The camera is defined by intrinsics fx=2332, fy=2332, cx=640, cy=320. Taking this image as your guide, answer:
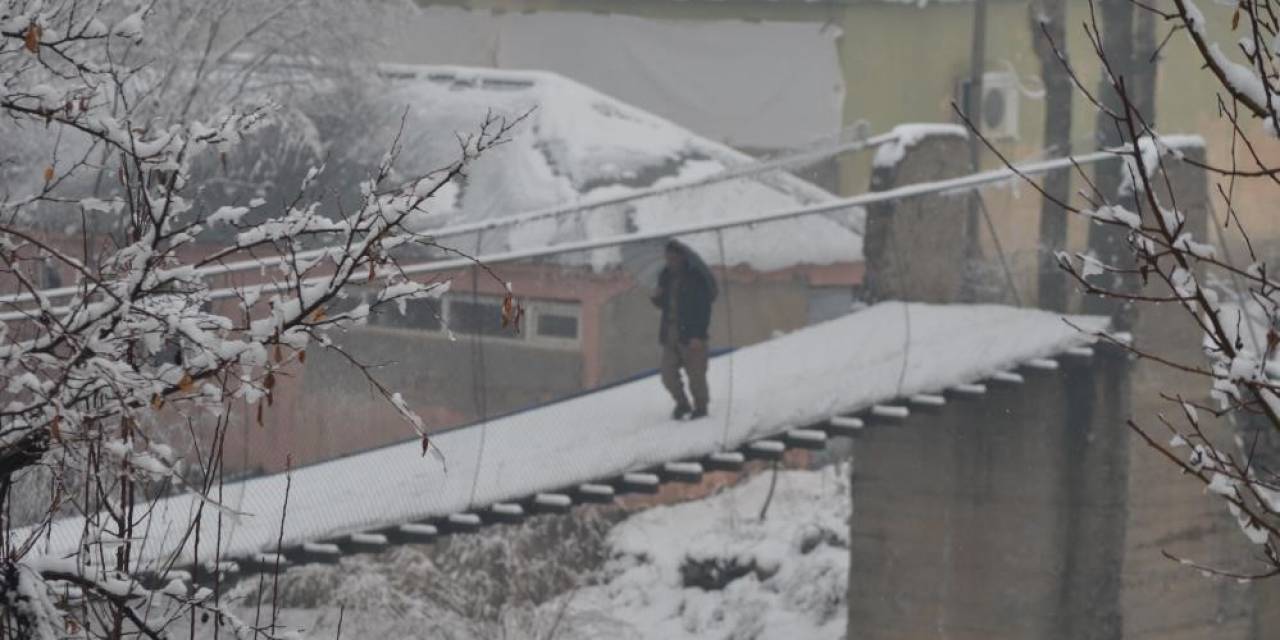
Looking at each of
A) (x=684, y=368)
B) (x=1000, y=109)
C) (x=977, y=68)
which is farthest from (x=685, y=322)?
(x=1000, y=109)

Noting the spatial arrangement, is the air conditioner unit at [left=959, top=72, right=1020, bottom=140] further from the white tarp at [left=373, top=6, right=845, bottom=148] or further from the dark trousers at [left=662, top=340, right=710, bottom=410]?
the dark trousers at [left=662, top=340, right=710, bottom=410]

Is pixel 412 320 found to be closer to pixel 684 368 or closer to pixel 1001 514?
pixel 684 368

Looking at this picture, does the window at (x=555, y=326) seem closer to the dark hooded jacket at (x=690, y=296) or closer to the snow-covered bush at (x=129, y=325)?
the dark hooded jacket at (x=690, y=296)

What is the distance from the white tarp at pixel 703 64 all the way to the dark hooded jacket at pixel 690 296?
19.1m

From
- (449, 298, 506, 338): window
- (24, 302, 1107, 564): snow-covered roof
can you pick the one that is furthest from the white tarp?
(449, 298, 506, 338): window

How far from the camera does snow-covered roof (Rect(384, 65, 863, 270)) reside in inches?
877

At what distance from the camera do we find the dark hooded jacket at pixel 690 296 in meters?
15.7

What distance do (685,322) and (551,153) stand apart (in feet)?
37.6

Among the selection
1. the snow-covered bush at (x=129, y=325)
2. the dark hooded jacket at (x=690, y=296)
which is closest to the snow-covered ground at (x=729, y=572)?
the dark hooded jacket at (x=690, y=296)

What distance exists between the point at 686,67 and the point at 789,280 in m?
18.4

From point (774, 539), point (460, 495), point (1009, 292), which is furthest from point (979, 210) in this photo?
point (774, 539)

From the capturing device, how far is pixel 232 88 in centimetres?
2342

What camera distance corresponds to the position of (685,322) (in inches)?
619

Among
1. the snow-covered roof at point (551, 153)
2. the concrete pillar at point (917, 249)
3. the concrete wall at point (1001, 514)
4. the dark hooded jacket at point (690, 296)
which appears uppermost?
the snow-covered roof at point (551, 153)
